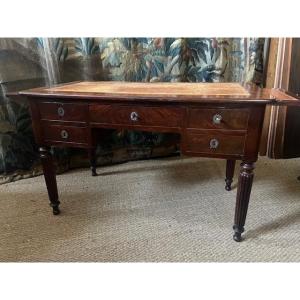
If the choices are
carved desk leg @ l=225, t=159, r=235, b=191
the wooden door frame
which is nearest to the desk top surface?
carved desk leg @ l=225, t=159, r=235, b=191

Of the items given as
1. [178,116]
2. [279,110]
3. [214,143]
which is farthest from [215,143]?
[279,110]

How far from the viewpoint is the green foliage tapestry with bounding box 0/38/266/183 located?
1.66 meters

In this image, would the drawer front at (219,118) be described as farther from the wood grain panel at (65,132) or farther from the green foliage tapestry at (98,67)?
the green foliage tapestry at (98,67)

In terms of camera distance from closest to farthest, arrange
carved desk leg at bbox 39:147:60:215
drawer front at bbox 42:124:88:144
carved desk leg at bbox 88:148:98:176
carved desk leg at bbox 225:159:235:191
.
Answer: drawer front at bbox 42:124:88:144 → carved desk leg at bbox 39:147:60:215 → carved desk leg at bbox 225:159:235:191 → carved desk leg at bbox 88:148:98:176

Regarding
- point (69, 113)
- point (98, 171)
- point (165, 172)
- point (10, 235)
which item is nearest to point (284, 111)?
point (165, 172)

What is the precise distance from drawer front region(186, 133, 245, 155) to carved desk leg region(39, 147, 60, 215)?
697 millimetres

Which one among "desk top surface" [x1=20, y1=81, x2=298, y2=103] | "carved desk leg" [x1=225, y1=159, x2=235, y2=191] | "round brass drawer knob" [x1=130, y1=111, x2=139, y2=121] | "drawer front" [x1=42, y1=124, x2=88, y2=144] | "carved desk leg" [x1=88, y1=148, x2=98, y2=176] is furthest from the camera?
"carved desk leg" [x1=88, y1=148, x2=98, y2=176]

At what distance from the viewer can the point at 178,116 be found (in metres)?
1.09

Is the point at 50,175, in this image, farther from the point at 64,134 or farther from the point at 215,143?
the point at 215,143

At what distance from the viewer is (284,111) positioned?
2.02 metres

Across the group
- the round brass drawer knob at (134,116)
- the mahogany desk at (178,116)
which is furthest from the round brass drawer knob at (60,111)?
the round brass drawer knob at (134,116)

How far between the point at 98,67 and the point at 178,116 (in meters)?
0.94

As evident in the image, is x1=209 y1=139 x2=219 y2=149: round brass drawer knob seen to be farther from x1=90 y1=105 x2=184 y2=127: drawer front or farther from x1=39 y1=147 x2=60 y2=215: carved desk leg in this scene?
x1=39 y1=147 x2=60 y2=215: carved desk leg

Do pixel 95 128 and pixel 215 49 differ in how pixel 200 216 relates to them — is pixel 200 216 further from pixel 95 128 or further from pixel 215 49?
pixel 215 49
